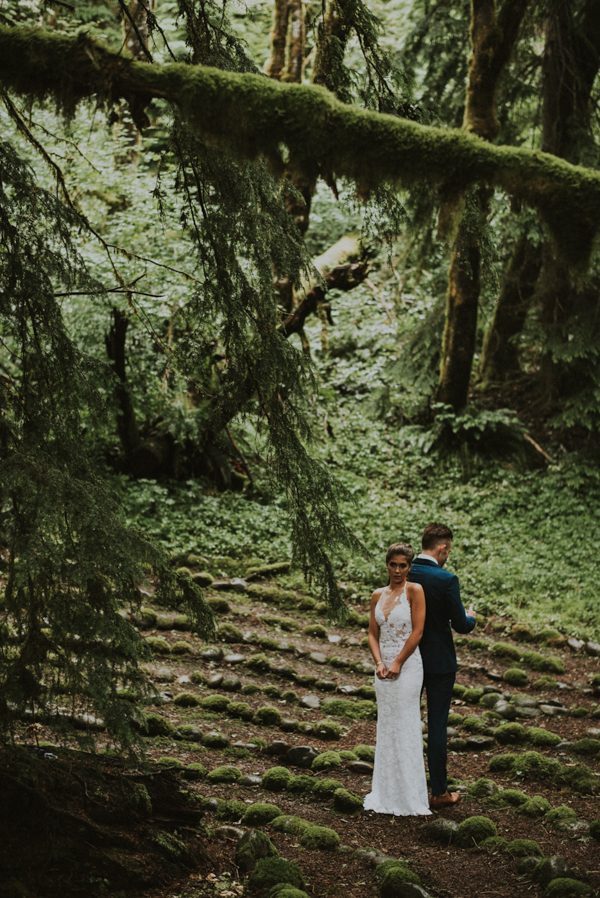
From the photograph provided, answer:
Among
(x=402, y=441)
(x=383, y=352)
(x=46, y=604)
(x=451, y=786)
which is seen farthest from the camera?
(x=383, y=352)

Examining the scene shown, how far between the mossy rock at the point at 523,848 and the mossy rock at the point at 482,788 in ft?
3.26

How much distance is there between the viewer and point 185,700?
7.31 m

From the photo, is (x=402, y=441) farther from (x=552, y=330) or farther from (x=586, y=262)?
(x=586, y=262)

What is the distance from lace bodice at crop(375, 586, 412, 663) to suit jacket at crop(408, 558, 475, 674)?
0.20 m

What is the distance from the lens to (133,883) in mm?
4066

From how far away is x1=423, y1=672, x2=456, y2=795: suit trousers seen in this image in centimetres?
573

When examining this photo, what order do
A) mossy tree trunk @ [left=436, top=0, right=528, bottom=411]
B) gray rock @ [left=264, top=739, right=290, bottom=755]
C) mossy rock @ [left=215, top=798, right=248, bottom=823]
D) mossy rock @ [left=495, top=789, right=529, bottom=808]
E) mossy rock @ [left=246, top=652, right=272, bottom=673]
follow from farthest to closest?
mossy tree trunk @ [left=436, top=0, right=528, bottom=411], mossy rock @ [left=246, top=652, right=272, bottom=673], gray rock @ [left=264, top=739, right=290, bottom=755], mossy rock @ [left=495, top=789, right=529, bottom=808], mossy rock @ [left=215, top=798, right=248, bottom=823]

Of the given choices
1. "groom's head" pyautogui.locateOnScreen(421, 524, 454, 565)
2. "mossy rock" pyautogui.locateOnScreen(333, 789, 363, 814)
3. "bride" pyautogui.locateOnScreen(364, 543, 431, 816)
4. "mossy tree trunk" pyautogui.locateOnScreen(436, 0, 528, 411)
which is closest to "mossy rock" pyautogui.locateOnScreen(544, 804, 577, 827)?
"bride" pyautogui.locateOnScreen(364, 543, 431, 816)

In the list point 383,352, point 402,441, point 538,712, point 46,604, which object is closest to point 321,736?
point 538,712

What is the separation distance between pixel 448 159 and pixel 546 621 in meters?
7.77

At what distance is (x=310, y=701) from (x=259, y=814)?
253 cm

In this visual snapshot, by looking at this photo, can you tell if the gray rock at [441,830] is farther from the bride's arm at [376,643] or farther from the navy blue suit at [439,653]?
the bride's arm at [376,643]

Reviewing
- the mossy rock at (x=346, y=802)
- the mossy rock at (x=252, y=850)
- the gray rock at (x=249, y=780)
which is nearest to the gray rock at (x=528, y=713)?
the mossy rock at (x=346, y=802)

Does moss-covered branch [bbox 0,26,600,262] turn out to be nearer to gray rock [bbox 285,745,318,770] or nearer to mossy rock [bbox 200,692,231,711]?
gray rock [bbox 285,745,318,770]
